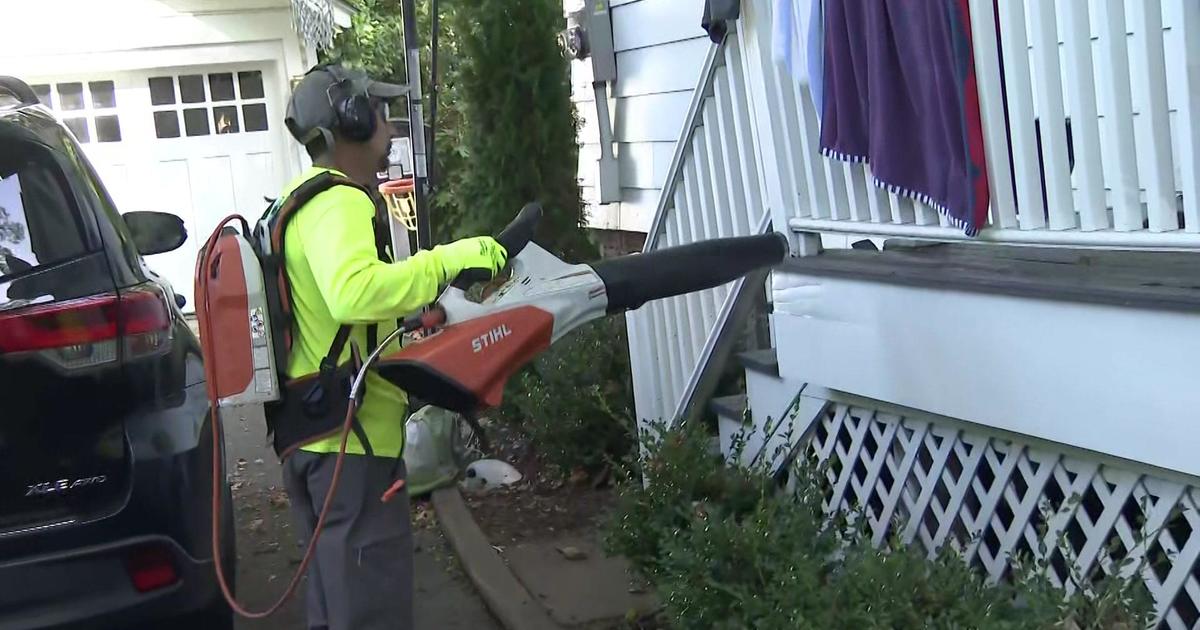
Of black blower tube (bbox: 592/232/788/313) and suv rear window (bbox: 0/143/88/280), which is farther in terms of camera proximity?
suv rear window (bbox: 0/143/88/280)

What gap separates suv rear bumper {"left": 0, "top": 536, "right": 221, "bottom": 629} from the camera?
3225mm

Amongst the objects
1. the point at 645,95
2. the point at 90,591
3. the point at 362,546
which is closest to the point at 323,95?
the point at 362,546

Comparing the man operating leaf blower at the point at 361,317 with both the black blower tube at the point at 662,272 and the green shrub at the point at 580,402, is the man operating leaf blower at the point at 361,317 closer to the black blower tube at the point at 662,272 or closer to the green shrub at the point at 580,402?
the black blower tube at the point at 662,272

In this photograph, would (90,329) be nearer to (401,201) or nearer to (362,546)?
(362,546)

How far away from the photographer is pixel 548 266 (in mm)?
2861

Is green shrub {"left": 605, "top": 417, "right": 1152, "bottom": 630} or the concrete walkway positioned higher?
green shrub {"left": 605, "top": 417, "right": 1152, "bottom": 630}

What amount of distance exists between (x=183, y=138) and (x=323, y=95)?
9.21m

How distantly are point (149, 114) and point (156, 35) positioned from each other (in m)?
0.80

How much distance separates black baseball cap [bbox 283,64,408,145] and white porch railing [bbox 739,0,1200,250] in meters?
1.51

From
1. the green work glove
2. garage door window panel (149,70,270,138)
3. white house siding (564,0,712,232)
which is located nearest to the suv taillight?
the green work glove

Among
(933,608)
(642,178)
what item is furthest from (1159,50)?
(642,178)

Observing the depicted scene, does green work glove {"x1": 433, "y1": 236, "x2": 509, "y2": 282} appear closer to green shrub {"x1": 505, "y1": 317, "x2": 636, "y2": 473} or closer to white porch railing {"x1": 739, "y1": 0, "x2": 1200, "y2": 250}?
white porch railing {"x1": 739, "y1": 0, "x2": 1200, "y2": 250}

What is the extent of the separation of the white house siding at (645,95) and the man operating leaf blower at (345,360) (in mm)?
3284

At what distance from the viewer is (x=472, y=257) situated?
9.03 feet
